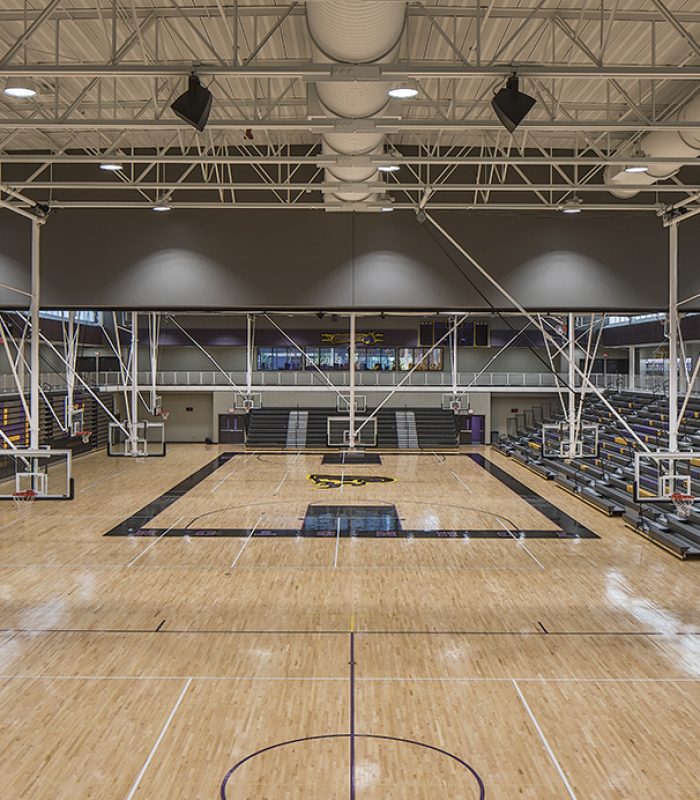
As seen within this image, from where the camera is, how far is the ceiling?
784 cm

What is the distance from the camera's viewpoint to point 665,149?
1102 centimetres

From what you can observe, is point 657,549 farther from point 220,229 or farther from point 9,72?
point 9,72

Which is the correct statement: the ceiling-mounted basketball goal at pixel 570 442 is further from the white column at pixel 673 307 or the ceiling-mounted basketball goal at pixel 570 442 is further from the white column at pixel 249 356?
the white column at pixel 249 356

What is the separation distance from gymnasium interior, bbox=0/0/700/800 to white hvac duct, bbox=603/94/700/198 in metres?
0.07

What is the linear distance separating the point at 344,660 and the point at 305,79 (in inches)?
224

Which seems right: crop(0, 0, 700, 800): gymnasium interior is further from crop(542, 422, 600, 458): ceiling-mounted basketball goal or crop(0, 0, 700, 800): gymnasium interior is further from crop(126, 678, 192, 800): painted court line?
crop(542, 422, 600, 458): ceiling-mounted basketball goal

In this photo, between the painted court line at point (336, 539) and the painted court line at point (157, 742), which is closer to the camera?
the painted court line at point (157, 742)

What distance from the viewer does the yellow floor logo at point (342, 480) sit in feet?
70.1

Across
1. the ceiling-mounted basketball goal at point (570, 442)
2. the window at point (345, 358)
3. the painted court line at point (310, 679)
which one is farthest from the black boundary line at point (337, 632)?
the window at point (345, 358)

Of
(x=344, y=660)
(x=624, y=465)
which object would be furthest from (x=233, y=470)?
(x=344, y=660)

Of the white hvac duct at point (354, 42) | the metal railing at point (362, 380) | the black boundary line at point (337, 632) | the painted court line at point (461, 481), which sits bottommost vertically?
the black boundary line at point (337, 632)

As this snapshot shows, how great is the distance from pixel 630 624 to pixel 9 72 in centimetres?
880

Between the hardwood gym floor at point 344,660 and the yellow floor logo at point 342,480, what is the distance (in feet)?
16.3

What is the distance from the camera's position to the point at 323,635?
9.29m
